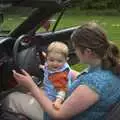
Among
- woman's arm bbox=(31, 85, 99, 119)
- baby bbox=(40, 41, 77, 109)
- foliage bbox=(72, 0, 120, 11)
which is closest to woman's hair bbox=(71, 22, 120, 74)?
woman's arm bbox=(31, 85, 99, 119)

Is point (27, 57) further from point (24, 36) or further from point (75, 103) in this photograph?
point (75, 103)

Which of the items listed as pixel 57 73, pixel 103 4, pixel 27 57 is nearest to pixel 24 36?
pixel 27 57

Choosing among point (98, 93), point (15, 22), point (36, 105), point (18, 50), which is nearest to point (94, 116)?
point (98, 93)

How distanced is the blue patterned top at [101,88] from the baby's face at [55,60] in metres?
1.03

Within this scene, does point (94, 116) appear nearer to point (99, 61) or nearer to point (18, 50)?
point (99, 61)

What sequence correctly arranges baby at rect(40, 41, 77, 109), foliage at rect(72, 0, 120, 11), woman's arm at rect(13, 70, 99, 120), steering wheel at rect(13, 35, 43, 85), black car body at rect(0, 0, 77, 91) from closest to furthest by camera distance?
woman's arm at rect(13, 70, 99, 120) < baby at rect(40, 41, 77, 109) < black car body at rect(0, 0, 77, 91) < steering wheel at rect(13, 35, 43, 85) < foliage at rect(72, 0, 120, 11)

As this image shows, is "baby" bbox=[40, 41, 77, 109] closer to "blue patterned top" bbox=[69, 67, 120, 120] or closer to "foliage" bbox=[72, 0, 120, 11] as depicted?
"blue patterned top" bbox=[69, 67, 120, 120]

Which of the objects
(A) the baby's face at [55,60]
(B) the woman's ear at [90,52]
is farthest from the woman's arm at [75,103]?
(A) the baby's face at [55,60]

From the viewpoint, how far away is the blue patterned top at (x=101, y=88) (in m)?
3.26

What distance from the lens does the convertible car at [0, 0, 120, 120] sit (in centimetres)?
457

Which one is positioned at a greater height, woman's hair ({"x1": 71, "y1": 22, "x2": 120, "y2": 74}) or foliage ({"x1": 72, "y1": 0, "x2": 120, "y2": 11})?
woman's hair ({"x1": 71, "y1": 22, "x2": 120, "y2": 74})

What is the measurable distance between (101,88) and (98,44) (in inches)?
10.6

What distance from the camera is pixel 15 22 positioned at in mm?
5152

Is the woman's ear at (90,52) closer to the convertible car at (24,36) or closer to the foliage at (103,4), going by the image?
the convertible car at (24,36)
